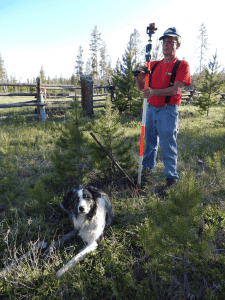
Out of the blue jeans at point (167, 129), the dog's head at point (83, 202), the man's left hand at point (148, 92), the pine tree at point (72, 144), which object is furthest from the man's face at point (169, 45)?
the dog's head at point (83, 202)

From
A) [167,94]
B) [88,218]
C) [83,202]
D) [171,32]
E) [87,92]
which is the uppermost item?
[171,32]

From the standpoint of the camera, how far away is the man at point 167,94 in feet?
10.0

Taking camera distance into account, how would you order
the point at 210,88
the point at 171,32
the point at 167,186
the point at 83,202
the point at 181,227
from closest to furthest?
the point at 181,227 → the point at 83,202 → the point at 171,32 → the point at 167,186 → the point at 210,88

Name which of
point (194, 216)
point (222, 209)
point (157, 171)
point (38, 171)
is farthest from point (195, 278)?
point (38, 171)

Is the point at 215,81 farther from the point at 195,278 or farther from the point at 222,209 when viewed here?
the point at 195,278

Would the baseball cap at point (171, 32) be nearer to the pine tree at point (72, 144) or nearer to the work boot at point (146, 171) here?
the pine tree at point (72, 144)

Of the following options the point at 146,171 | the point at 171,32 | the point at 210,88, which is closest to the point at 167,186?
the point at 146,171

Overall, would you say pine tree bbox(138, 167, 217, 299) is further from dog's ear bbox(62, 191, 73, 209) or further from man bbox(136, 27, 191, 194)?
man bbox(136, 27, 191, 194)

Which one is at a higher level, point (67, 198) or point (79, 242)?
point (67, 198)

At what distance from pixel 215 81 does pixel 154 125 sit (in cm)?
1017

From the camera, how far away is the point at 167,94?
3.18 meters

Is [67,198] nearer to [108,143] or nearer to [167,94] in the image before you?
[108,143]

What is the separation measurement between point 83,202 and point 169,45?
10.0ft

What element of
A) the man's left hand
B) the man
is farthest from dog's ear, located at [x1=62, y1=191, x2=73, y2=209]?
the man's left hand
